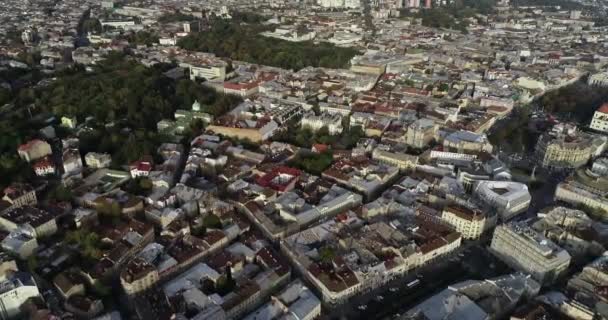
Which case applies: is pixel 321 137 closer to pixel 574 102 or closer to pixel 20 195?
pixel 20 195

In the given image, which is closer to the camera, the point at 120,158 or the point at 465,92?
the point at 120,158

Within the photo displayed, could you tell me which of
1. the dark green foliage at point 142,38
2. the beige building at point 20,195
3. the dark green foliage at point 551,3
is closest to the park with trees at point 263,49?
the dark green foliage at point 142,38

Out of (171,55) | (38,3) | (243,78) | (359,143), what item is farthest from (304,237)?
(38,3)

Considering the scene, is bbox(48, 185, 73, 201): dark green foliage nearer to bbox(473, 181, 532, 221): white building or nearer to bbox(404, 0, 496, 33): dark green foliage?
bbox(473, 181, 532, 221): white building

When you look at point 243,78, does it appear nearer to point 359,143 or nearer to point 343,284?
point 359,143

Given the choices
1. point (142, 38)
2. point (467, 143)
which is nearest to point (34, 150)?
point (467, 143)

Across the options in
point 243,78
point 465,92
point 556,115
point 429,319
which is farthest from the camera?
point 243,78
